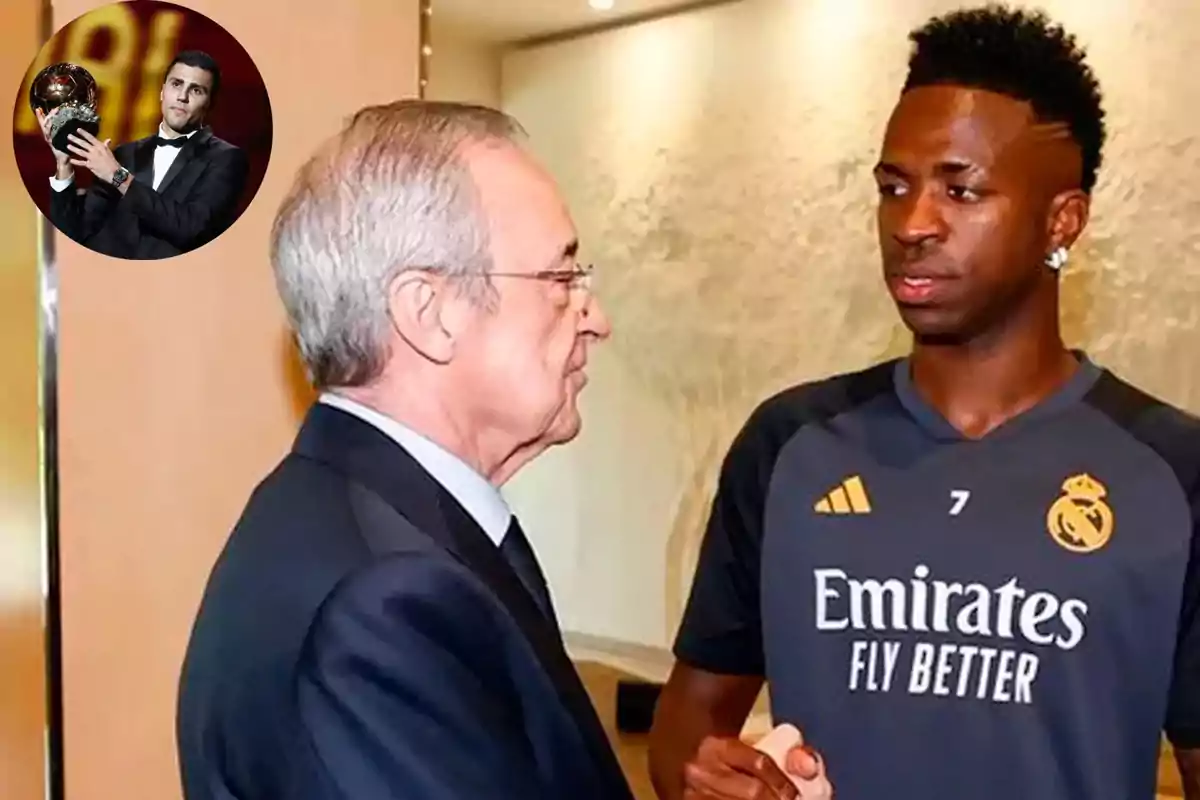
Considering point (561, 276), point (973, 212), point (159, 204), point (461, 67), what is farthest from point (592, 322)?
point (461, 67)

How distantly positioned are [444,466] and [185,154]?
103cm

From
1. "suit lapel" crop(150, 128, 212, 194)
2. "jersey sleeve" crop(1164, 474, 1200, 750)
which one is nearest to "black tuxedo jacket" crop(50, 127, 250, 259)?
"suit lapel" crop(150, 128, 212, 194)

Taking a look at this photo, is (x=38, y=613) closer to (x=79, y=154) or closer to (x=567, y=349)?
(x=79, y=154)

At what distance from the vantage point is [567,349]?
0.95 metres

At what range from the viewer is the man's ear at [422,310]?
2.88ft

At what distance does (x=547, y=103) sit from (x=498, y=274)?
1.18m

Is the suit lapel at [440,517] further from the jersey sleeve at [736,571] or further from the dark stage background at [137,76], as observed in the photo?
the dark stage background at [137,76]

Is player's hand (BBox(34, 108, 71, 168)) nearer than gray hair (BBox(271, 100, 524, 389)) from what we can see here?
No

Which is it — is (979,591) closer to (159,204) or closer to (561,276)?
(561,276)

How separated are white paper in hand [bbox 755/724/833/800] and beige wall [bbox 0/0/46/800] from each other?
101cm

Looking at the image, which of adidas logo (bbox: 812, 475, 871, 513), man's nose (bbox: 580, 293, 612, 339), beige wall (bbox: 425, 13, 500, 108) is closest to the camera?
man's nose (bbox: 580, 293, 612, 339)

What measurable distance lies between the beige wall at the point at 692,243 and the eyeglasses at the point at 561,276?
1085 mm

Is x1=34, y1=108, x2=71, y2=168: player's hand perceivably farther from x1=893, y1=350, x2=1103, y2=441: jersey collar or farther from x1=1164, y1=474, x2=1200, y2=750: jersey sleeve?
x1=1164, y1=474, x2=1200, y2=750: jersey sleeve

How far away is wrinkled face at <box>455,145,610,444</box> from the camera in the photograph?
0.89 m
